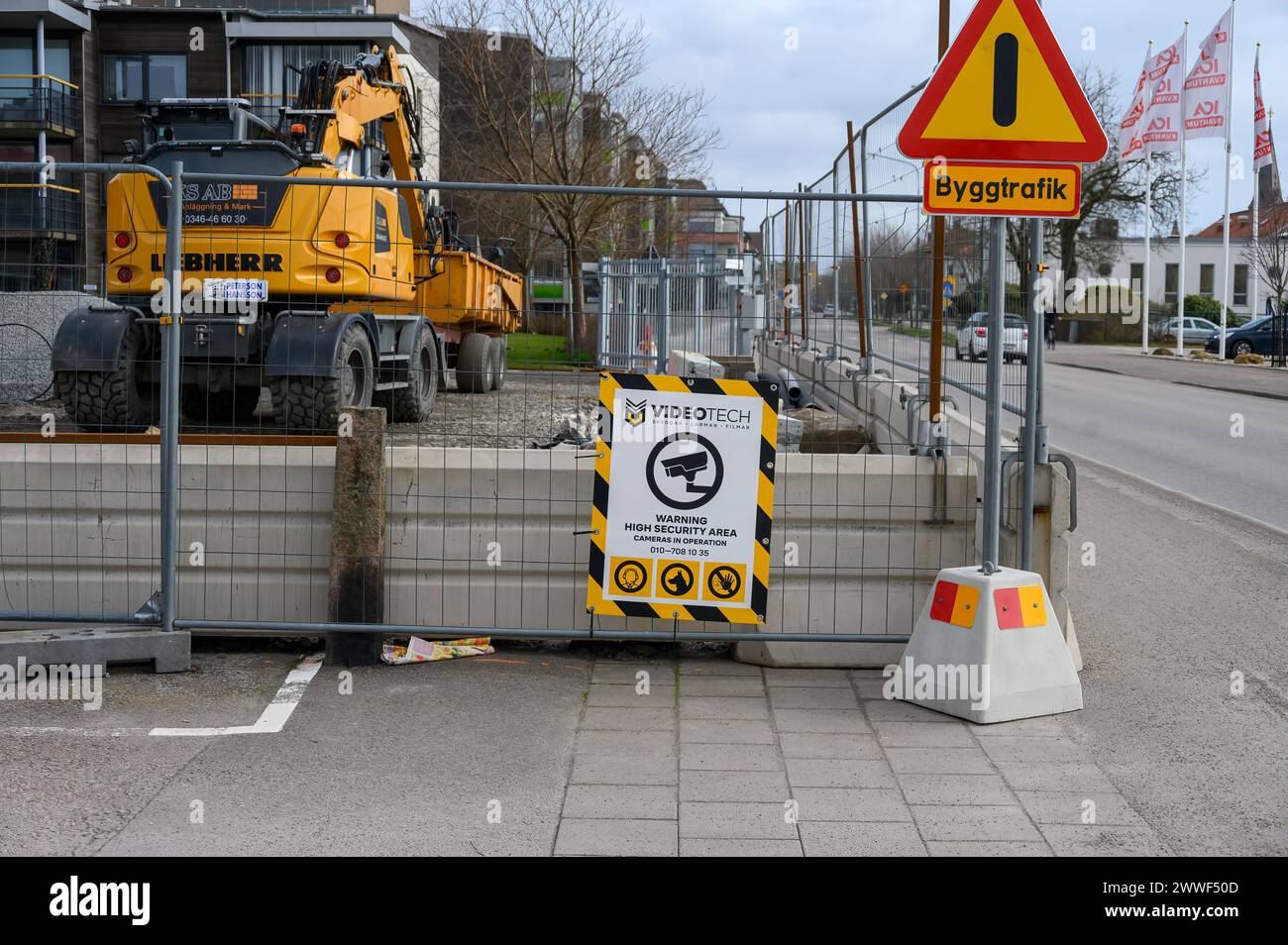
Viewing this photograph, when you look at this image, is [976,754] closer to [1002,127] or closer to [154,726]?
[1002,127]

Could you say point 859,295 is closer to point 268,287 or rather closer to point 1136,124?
point 268,287

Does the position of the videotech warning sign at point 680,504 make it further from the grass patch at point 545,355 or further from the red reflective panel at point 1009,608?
the red reflective panel at point 1009,608

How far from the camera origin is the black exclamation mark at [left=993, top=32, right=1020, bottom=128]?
228 inches

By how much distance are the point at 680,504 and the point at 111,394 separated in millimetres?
6302

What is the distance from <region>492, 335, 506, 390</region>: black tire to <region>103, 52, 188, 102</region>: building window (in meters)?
41.2

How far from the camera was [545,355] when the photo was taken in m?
7.40

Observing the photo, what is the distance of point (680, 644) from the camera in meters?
6.84

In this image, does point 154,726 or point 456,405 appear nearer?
point 154,726

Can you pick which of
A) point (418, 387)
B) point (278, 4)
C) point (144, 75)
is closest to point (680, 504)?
point (418, 387)

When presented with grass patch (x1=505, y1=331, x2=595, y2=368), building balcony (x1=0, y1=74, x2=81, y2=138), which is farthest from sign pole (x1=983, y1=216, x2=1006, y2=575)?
building balcony (x1=0, y1=74, x2=81, y2=138)

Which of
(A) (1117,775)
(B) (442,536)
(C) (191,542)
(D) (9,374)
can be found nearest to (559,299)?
(B) (442,536)

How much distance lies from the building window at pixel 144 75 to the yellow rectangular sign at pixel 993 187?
45.1m

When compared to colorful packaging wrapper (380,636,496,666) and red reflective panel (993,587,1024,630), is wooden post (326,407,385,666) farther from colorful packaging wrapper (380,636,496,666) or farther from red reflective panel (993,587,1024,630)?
red reflective panel (993,587,1024,630)
